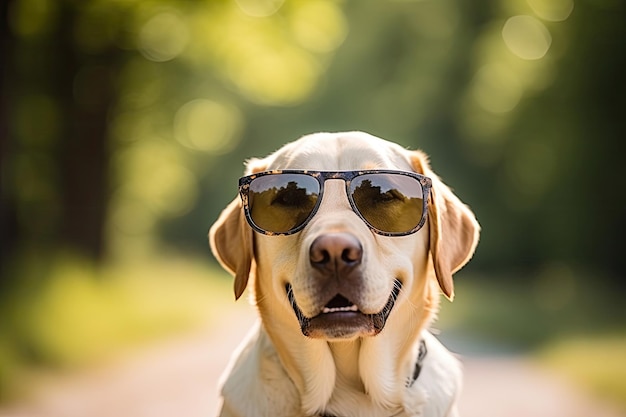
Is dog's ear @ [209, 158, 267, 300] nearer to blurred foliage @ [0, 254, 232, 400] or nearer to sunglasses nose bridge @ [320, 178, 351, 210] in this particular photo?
sunglasses nose bridge @ [320, 178, 351, 210]

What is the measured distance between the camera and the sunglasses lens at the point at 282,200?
8.50 ft

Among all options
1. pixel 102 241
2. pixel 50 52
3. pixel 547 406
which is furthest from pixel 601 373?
pixel 50 52

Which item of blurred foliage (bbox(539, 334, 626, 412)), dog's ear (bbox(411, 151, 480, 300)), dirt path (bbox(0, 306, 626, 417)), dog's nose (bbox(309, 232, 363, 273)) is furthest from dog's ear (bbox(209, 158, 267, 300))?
blurred foliage (bbox(539, 334, 626, 412))

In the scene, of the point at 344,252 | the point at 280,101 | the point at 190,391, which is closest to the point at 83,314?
the point at 190,391

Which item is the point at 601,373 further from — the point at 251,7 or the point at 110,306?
the point at 251,7

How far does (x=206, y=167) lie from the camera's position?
722 inches

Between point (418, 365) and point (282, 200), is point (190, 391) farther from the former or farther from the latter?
point (282, 200)

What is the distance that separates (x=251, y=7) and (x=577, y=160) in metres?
5.35

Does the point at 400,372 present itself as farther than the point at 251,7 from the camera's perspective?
No

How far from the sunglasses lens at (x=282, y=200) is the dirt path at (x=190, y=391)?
2.67 m

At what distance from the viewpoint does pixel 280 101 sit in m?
11.3

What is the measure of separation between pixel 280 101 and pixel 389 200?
892 centimetres

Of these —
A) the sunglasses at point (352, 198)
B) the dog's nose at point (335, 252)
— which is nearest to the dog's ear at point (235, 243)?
the sunglasses at point (352, 198)

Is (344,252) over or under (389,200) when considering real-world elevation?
under
